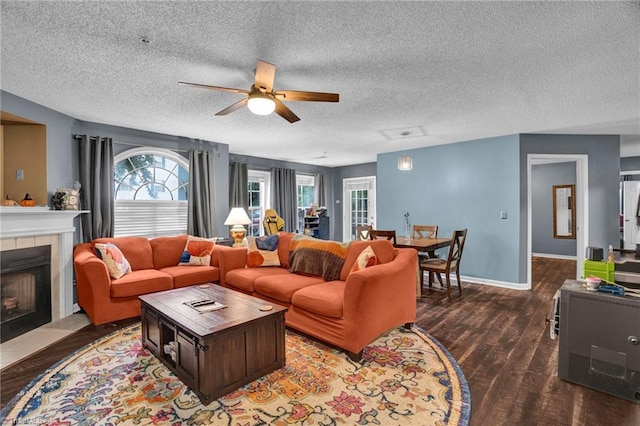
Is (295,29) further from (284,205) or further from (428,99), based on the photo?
(284,205)

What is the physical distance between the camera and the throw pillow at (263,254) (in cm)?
412

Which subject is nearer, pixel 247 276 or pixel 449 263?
pixel 247 276

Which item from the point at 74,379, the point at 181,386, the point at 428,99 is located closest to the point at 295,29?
the point at 428,99

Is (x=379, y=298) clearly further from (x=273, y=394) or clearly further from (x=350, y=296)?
(x=273, y=394)

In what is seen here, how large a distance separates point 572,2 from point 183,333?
10.5 ft

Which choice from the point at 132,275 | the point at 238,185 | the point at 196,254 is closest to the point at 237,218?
the point at 196,254

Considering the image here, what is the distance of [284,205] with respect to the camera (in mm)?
7406

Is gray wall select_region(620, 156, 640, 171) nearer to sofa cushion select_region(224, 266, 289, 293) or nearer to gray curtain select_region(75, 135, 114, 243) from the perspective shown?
sofa cushion select_region(224, 266, 289, 293)

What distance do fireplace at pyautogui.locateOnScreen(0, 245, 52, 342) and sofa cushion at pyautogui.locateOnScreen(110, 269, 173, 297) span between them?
0.88 meters

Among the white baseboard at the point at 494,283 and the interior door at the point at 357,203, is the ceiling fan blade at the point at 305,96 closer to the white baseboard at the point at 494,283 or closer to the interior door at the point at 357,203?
the white baseboard at the point at 494,283

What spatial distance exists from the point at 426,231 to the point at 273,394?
411 centimetres

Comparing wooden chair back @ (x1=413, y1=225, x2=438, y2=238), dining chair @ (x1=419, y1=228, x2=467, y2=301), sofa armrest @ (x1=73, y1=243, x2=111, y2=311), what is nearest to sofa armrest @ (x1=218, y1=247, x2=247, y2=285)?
sofa armrest @ (x1=73, y1=243, x2=111, y2=311)

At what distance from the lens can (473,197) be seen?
5234 millimetres

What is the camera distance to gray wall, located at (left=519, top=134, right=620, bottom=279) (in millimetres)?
4754
